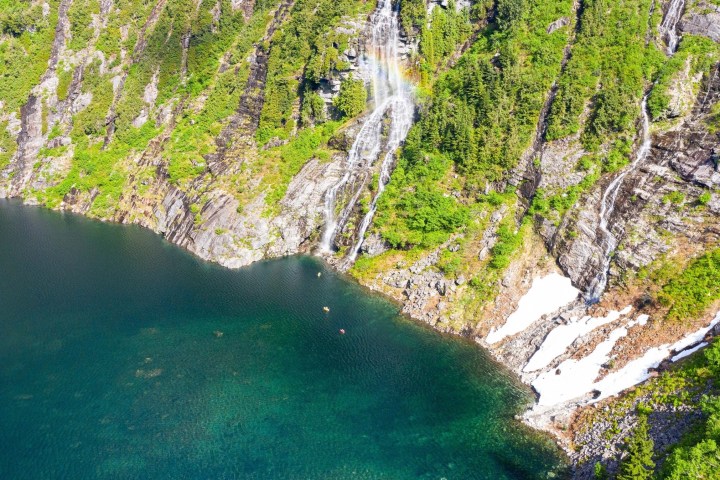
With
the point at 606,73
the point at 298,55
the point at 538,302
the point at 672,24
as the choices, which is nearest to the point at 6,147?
the point at 298,55

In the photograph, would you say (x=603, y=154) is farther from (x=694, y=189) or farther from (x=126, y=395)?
(x=126, y=395)

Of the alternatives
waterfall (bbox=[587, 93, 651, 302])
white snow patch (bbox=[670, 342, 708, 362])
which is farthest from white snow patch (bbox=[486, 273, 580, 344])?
white snow patch (bbox=[670, 342, 708, 362])

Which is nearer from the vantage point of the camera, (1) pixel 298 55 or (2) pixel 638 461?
(2) pixel 638 461

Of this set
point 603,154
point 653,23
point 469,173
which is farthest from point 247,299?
point 653,23

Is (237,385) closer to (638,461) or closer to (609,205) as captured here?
(638,461)

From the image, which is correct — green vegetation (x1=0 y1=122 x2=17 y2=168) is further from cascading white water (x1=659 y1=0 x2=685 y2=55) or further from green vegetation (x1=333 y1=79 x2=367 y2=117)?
cascading white water (x1=659 y1=0 x2=685 y2=55)

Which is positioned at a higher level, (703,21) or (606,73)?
(703,21)
